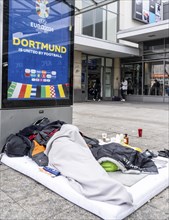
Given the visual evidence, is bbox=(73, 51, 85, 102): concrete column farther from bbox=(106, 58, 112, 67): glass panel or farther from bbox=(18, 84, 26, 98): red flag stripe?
bbox=(18, 84, 26, 98): red flag stripe

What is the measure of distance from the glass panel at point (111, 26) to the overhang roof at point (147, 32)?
1.53 metres

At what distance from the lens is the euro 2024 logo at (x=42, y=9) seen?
4284 millimetres

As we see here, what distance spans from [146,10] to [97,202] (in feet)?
69.0

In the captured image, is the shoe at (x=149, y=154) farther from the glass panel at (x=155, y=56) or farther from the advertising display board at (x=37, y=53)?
the glass panel at (x=155, y=56)

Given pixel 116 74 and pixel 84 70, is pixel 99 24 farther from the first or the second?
pixel 116 74

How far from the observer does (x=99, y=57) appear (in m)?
19.0

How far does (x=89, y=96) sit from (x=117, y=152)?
1536cm

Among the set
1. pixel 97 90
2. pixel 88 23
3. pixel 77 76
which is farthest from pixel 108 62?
pixel 77 76

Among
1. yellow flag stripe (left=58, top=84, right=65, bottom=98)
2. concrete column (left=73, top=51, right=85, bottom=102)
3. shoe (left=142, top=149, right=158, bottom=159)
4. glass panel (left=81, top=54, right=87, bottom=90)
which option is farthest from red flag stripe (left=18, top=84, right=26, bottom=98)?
glass panel (left=81, top=54, right=87, bottom=90)

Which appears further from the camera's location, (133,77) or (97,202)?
(133,77)

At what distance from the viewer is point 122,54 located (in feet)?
59.3

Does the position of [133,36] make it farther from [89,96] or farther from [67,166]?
[67,166]

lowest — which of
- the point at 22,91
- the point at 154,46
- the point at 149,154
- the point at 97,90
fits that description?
the point at 149,154

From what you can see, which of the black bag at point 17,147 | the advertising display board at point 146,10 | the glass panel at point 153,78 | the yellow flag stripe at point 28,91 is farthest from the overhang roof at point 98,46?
the black bag at point 17,147
